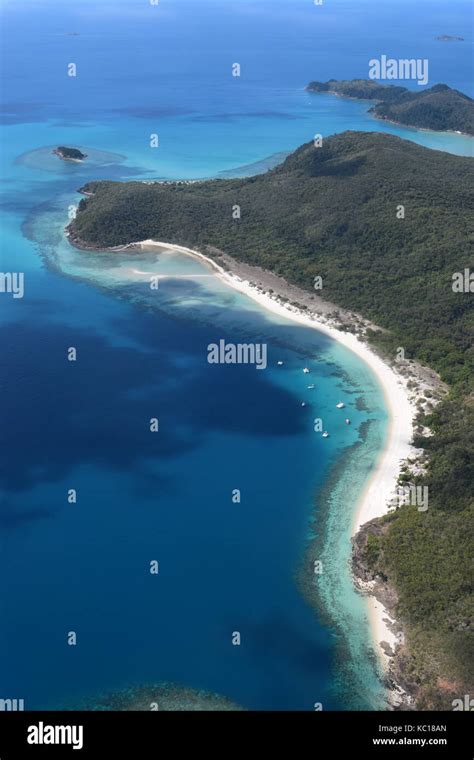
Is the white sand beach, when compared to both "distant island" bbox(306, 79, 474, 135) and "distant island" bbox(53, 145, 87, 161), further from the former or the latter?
"distant island" bbox(306, 79, 474, 135)

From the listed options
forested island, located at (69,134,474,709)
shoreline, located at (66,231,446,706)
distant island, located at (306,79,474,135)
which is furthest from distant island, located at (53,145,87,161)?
distant island, located at (306,79,474,135)

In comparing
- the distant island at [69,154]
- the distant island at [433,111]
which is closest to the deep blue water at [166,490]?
the distant island at [69,154]

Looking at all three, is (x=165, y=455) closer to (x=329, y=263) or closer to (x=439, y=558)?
(x=439, y=558)

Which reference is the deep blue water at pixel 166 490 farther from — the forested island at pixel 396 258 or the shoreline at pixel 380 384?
the forested island at pixel 396 258

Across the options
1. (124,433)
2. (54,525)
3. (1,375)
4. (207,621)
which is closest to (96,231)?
(1,375)

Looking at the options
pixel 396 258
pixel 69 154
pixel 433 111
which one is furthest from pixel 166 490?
pixel 433 111

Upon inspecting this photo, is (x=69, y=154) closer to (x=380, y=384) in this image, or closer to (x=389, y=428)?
(x=380, y=384)
